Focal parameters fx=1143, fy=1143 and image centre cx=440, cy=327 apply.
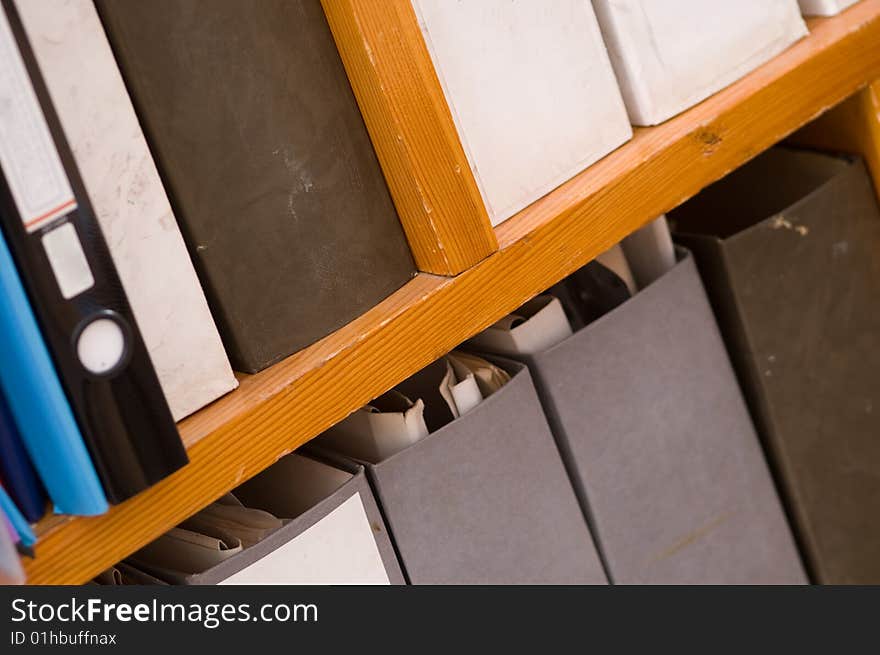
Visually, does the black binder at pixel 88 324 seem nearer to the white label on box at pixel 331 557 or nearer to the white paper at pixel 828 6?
the white label on box at pixel 331 557

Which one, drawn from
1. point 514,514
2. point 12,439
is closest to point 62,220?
point 12,439

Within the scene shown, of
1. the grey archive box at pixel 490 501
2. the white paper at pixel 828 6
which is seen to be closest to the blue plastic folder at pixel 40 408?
the grey archive box at pixel 490 501

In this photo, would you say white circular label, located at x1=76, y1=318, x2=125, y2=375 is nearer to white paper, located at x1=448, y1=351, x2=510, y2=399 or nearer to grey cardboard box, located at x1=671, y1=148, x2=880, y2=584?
white paper, located at x1=448, y1=351, x2=510, y2=399

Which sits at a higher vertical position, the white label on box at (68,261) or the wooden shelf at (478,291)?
A: the white label on box at (68,261)

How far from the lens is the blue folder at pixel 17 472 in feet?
2.19

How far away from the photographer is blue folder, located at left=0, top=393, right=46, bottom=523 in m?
0.67

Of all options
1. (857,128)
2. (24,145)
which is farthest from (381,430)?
(857,128)

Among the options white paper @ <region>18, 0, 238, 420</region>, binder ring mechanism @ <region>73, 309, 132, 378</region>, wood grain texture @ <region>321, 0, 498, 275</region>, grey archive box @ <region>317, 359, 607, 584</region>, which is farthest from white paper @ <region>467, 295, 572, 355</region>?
binder ring mechanism @ <region>73, 309, 132, 378</region>

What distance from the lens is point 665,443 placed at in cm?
99

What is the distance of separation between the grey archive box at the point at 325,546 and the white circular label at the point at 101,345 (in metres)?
0.19

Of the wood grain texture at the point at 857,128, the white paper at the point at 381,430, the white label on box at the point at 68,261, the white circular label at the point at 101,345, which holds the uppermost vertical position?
the white label on box at the point at 68,261

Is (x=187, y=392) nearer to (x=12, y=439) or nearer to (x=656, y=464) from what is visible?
(x=12, y=439)

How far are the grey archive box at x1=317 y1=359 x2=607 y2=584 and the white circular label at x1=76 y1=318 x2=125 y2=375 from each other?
25 cm

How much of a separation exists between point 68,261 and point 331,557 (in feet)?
1.00
